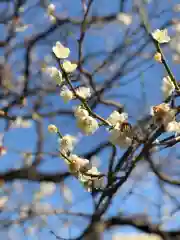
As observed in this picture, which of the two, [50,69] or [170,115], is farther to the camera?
[50,69]

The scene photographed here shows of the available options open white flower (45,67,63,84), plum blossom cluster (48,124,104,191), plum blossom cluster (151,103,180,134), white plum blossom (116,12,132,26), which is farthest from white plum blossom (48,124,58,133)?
white plum blossom (116,12,132,26)

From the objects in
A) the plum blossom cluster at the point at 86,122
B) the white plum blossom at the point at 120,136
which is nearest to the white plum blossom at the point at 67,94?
the plum blossom cluster at the point at 86,122

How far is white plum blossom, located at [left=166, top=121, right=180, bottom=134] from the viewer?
699 mm

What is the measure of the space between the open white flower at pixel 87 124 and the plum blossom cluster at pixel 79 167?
5cm

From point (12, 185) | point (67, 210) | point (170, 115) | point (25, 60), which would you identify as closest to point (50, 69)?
point (170, 115)

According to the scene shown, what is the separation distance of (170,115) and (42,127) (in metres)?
1.70

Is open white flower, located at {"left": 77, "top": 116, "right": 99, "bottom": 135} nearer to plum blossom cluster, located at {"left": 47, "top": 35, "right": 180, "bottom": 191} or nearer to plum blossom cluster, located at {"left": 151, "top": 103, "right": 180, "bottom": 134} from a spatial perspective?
plum blossom cluster, located at {"left": 47, "top": 35, "right": 180, "bottom": 191}

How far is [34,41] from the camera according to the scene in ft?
7.11

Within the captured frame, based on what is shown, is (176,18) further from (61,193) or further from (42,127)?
(61,193)

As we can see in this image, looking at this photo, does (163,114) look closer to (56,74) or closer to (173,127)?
(173,127)

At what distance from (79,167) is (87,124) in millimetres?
86

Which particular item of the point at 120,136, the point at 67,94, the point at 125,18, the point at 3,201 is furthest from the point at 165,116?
the point at 3,201

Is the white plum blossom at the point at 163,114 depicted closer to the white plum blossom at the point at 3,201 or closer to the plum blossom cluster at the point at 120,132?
the plum blossom cluster at the point at 120,132

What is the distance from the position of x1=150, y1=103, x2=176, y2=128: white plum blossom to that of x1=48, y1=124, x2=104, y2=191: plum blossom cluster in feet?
0.57
